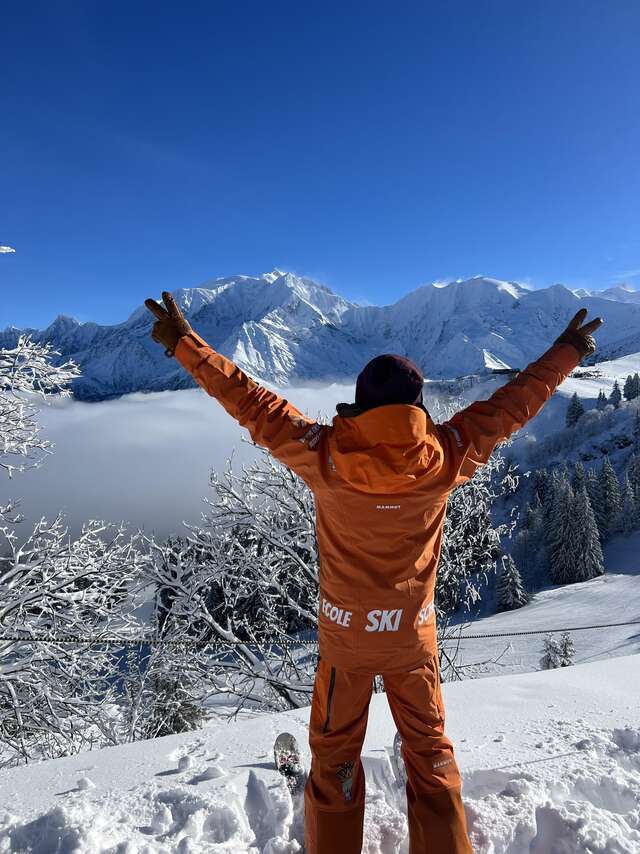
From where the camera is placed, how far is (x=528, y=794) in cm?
272

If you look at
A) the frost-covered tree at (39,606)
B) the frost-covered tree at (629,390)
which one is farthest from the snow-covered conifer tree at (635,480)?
the frost-covered tree at (39,606)

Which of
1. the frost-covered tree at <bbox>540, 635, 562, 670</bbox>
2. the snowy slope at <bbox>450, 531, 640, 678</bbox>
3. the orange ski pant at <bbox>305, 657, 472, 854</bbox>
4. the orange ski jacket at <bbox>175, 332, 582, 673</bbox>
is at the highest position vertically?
the orange ski jacket at <bbox>175, 332, 582, 673</bbox>

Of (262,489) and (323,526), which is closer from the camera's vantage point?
(323,526)

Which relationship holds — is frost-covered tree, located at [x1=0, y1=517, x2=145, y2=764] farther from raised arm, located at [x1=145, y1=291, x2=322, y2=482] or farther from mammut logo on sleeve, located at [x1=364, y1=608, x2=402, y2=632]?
mammut logo on sleeve, located at [x1=364, y1=608, x2=402, y2=632]

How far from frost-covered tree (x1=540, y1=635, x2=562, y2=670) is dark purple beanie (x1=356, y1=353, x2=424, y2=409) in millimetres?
26775

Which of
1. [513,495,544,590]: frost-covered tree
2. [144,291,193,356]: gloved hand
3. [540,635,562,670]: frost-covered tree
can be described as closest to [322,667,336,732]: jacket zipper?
[144,291,193,356]: gloved hand

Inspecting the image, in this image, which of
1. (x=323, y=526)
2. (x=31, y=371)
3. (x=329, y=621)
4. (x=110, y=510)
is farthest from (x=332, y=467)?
(x=110, y=510)

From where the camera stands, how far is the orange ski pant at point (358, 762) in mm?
2297

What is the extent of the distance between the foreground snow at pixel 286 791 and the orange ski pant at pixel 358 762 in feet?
1.06

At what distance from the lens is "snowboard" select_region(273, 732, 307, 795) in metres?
2.79

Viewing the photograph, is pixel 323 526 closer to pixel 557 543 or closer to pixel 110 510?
pixel 557 543

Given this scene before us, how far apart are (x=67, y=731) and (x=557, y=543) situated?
54869 millimetres

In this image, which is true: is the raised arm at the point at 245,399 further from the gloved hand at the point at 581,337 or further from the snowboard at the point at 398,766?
the snowboard at the point at 398,766

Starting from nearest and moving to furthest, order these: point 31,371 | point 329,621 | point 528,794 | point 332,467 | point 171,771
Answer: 1. point 332,467
2. point 329,621
3. point 528,794
4. point 171,771
5. point 31,371
